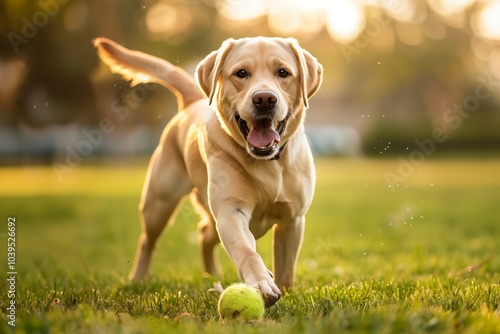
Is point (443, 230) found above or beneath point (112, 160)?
above

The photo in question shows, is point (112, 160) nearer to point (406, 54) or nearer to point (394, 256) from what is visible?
point (406, 54)

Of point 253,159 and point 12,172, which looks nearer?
point 253,159

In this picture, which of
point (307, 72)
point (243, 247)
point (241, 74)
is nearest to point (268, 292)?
point (243, 247)

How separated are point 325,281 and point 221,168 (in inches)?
47.1

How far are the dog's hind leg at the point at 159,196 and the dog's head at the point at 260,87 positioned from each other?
45.0 inches

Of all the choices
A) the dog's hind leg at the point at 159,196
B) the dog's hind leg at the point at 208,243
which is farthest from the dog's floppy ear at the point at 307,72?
the dog's hind leg at the point at 208,243

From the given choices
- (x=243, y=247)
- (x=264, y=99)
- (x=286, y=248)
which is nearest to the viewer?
(x=243, y=247)

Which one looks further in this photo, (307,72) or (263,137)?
(307,72)

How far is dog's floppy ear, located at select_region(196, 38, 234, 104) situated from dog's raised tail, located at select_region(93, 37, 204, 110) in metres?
1.26

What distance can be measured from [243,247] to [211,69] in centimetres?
119

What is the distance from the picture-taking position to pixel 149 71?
5621 millimetres

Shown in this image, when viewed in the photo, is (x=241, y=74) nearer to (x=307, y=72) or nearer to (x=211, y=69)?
(x=211, y=69)

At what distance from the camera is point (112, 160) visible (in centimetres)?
3822

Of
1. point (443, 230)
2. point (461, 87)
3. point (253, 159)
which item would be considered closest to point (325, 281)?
point (253, 159)
